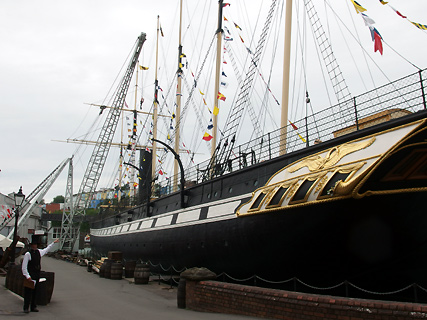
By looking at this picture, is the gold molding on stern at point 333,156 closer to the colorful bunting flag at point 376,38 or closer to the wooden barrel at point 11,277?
the colorful bunting flag at point 376,38

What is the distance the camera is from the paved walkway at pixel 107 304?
25.1 feet

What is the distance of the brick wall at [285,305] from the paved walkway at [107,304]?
0.84ft

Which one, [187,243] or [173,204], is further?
[173,204]

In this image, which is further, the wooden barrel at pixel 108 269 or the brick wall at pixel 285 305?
the wooden barrel at pixel 108 269

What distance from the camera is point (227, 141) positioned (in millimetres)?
13945

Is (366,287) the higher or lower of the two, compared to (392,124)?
lower

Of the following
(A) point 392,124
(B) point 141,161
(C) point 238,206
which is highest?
(B) point 141,161

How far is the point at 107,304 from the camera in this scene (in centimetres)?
920

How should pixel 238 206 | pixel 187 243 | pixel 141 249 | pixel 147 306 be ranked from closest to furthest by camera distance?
1. pixel 147 306
2. pixel 238 206
3. pixel 187 243
4. pixel 141 249

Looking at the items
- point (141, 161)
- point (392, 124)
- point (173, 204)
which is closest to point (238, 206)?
point (392, 124)

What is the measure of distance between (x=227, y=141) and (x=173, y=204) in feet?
11.6

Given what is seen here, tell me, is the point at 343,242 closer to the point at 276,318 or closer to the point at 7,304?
the point at 276,318

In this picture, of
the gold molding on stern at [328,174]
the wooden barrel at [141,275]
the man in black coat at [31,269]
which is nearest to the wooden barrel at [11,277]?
the man in black coat at [31,269]

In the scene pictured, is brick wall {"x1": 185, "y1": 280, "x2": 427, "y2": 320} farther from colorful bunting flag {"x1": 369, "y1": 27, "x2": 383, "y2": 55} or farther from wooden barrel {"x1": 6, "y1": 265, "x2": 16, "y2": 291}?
colorful bunting flag {"x1": 369, "y1": 27, "x2": 383, "y2": 55}
